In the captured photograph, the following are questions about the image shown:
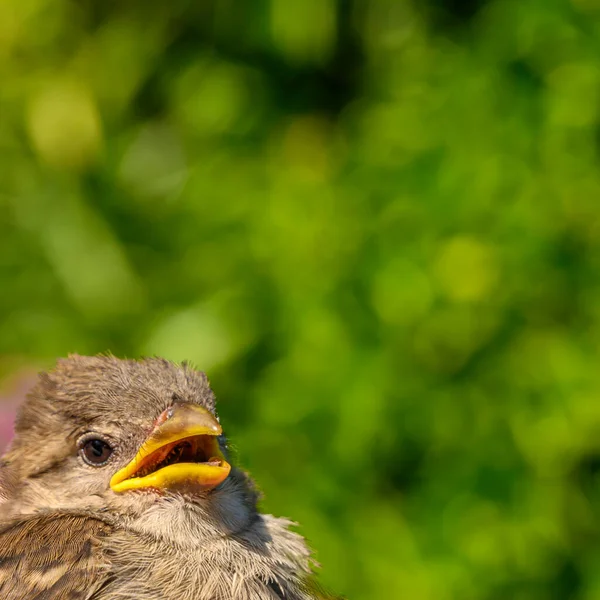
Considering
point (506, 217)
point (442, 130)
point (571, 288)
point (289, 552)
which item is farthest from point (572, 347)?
point (289, 552)

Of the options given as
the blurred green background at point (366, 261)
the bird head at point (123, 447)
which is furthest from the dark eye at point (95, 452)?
the blurred green background at point (366, 261)

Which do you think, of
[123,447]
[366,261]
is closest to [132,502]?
[123,447]

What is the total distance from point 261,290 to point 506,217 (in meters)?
1.00

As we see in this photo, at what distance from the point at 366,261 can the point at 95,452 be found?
1947 millimetres

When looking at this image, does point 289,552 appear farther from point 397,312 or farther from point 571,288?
point 571,288

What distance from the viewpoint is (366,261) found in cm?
427

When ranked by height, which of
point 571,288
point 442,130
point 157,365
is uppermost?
point 442,130

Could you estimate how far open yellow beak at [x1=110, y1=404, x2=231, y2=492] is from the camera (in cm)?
238

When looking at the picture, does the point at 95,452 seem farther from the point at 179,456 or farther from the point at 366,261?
the point at 366,261

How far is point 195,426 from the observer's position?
2371mm

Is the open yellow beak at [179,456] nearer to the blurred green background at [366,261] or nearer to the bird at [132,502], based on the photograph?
the bird at [132,502]

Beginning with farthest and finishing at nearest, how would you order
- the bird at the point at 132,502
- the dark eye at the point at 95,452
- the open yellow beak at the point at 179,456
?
the dark eye at the point at 95,452, the open yellow beak at the point at 179,456, the bird at the point at 132,502

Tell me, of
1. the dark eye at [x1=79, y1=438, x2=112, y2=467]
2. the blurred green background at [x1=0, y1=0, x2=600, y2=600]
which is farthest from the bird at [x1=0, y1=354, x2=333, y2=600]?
the blurred green background at [x1=0, y1=0, x2=600, y2=600]

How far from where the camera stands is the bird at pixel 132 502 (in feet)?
7.46
